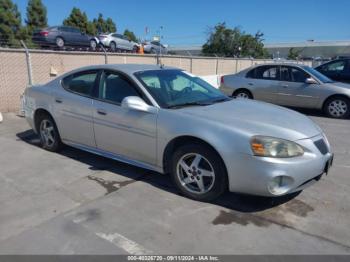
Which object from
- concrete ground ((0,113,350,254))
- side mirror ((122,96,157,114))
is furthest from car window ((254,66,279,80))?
side mirror ((122,96,157,114))

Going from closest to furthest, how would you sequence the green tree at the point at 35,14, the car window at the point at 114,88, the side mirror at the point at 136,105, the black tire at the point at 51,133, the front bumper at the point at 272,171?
the front bumper at the point at 272,171, the side mirror at the point at 136,105, the car window at the point at 114,88, the black tire at the point at 51,133, the green tree at the point at 35,14

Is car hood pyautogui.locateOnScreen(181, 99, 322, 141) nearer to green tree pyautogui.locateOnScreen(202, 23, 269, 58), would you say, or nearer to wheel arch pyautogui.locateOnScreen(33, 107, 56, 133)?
wheel arch pyautogui.locateOnScreen(33, 107, 56, 133)

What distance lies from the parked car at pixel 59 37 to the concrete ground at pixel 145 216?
14.4 meters

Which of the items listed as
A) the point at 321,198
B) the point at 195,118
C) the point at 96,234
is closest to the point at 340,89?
the point at 321,198

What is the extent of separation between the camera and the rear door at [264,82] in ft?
32.0

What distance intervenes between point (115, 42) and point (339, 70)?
1533 cm

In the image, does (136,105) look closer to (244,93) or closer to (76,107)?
(76,107)

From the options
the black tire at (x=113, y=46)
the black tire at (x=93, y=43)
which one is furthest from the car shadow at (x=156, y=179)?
the black tire at (x=113, y=46)

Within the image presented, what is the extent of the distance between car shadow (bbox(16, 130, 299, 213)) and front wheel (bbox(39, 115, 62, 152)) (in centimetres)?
17

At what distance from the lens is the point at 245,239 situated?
306cm

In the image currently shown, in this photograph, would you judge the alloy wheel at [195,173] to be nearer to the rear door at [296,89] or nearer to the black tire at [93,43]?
the rear door at [296,89]

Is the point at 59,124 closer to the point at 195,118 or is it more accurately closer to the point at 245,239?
the point at 195,118

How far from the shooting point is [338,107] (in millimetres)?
9070

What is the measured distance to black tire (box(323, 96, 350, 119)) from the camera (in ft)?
29.6
